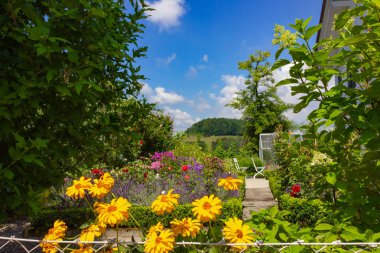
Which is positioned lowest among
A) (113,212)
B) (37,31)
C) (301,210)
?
(301,210)

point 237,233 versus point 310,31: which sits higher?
point 310,31

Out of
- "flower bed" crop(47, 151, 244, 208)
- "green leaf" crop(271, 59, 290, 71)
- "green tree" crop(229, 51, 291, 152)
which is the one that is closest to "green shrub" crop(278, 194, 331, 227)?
"flower bed" crop(47, 151, 244, 208)

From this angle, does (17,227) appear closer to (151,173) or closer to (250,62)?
(151,173)

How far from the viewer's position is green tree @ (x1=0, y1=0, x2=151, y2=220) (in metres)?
2.55

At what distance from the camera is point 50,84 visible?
103 inches

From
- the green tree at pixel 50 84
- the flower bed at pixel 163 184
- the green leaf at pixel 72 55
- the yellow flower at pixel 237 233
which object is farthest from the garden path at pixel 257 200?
the yellow flower at pixel 237 233

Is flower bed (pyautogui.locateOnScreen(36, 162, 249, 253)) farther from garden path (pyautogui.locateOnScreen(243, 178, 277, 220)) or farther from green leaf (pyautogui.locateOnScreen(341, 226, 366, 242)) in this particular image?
garden path (pyautogui.locateOnScreen(243, 178, 277, 220))

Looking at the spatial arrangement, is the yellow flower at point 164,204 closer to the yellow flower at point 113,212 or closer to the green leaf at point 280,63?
the yellow flower at point 113,212

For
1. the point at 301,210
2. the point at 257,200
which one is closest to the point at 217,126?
the point at 257,200

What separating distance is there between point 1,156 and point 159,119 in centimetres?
1436

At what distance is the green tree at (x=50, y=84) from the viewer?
2.55 metres

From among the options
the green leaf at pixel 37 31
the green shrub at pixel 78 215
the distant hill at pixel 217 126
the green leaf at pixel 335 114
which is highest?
the distant hill at pixel 217 126

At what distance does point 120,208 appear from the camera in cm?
156

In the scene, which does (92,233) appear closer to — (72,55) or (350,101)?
(72,55)
